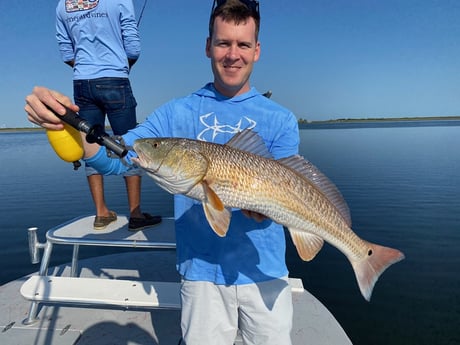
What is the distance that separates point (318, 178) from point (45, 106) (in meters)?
2.21

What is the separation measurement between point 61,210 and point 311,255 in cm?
1320

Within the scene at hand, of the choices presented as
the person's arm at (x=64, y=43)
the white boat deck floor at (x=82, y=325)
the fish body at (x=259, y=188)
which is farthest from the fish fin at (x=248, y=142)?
the person's arm at (x=64, y=43)

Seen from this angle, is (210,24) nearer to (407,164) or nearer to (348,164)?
(348,164)

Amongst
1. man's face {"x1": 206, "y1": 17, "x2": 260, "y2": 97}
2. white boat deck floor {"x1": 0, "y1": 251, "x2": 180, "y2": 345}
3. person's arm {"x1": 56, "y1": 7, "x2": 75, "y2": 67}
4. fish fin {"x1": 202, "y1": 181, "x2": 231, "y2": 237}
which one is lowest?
white boat deck floor {"x1": 0, "y1": 251, "x2": 180, "y2": 345}

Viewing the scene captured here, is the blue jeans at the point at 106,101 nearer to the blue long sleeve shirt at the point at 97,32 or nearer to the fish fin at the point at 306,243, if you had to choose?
the blue long sleeve shirt at the point at 97,32

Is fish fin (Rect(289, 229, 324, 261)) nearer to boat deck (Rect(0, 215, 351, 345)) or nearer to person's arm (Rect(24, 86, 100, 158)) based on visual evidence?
boat deck (Rect(0, 215, 351, 345))

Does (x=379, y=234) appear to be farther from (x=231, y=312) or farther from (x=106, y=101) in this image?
(x=106, y=101)

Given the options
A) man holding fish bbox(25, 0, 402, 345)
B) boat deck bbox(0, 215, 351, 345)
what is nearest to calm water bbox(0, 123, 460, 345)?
boat deck bbox(0, 215, 351, 345)

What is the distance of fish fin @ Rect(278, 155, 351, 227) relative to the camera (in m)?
2.75

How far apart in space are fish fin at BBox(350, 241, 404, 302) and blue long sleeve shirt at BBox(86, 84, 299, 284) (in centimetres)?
68

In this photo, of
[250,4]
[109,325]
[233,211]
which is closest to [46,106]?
[233,211]

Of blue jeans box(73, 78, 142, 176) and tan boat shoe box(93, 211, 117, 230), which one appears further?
tan boat shoe box(93, 211, 117, 230)

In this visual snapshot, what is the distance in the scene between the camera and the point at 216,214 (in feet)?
7.70

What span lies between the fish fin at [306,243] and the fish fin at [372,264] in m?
0.39
